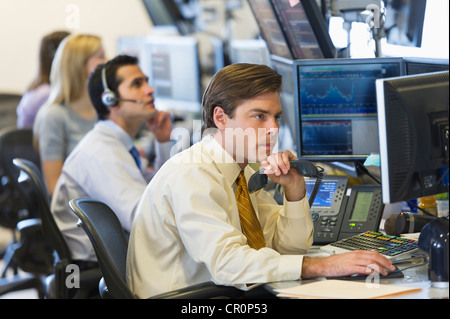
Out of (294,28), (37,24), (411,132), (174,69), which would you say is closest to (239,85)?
(411,132)

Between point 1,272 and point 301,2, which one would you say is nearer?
point 301,2

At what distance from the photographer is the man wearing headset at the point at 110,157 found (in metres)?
2.69

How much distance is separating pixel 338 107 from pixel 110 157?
90cm

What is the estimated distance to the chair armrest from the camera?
1714 millimetres

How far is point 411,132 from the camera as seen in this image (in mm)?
1629

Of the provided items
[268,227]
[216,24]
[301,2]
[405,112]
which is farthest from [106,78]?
[216,24]

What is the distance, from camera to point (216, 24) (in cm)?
625

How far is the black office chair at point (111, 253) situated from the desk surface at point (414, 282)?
14cm

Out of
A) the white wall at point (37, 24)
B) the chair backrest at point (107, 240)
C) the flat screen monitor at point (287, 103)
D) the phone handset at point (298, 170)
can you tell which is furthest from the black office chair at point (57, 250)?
the white wall at point (37, 24)

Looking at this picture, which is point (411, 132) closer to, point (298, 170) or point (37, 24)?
point (298, 170)

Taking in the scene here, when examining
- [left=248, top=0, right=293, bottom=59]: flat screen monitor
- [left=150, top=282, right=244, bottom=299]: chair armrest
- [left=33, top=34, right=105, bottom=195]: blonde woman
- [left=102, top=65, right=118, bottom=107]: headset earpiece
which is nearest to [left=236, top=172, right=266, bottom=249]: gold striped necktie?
[left=150, top=282, right=244, bottom=299]: chair armrest

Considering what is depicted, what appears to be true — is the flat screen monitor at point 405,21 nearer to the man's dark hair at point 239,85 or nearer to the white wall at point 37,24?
the man's dark hair at point 239,85

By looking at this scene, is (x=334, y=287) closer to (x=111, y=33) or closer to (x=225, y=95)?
(x=225, y=95)
